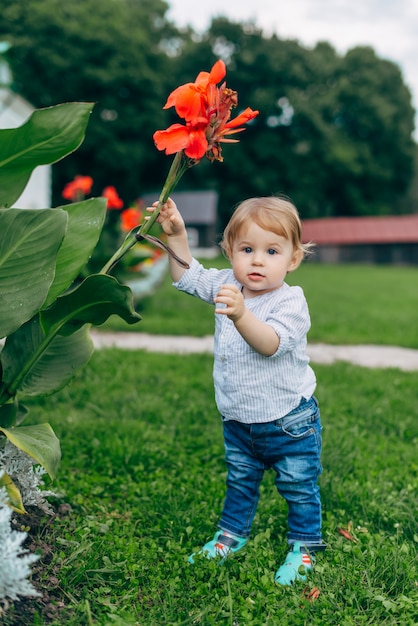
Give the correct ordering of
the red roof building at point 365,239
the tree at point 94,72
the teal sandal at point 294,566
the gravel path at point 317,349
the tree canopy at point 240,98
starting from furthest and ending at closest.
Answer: the red roof building at point 365,239 → the tree canopy at point 240,98 → the tree at point 94,72 → the gravel path at point 317,349 → the teal sandal at point 294,566

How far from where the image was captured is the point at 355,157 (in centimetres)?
3231

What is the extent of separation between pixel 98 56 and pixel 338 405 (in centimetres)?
2337

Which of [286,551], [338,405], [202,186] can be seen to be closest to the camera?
[286,551]

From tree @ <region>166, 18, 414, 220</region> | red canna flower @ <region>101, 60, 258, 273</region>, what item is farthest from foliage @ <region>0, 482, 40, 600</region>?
tree @ <region>166, 18, 414, 220</region>

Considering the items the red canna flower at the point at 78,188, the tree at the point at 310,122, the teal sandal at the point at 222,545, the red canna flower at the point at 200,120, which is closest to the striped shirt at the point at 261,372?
the teal sandal at the point at 222,545

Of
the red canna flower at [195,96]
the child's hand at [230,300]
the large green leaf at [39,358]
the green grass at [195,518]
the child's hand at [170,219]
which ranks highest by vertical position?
the red canna flower at [195,96]

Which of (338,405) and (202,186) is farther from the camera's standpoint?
(202,186)

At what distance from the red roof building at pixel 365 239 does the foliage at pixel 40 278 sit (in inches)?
1238

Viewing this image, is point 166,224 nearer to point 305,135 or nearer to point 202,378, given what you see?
point 202,378

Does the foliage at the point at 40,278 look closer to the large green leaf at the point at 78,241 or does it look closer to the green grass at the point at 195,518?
the large green leaf at the point at 78,241

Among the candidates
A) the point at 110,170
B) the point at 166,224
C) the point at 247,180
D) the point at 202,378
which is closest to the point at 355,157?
the point at 247,180

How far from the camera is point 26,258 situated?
5.49 ft

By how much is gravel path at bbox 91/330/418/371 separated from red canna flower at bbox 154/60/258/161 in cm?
370

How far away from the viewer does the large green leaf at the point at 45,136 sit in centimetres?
163
